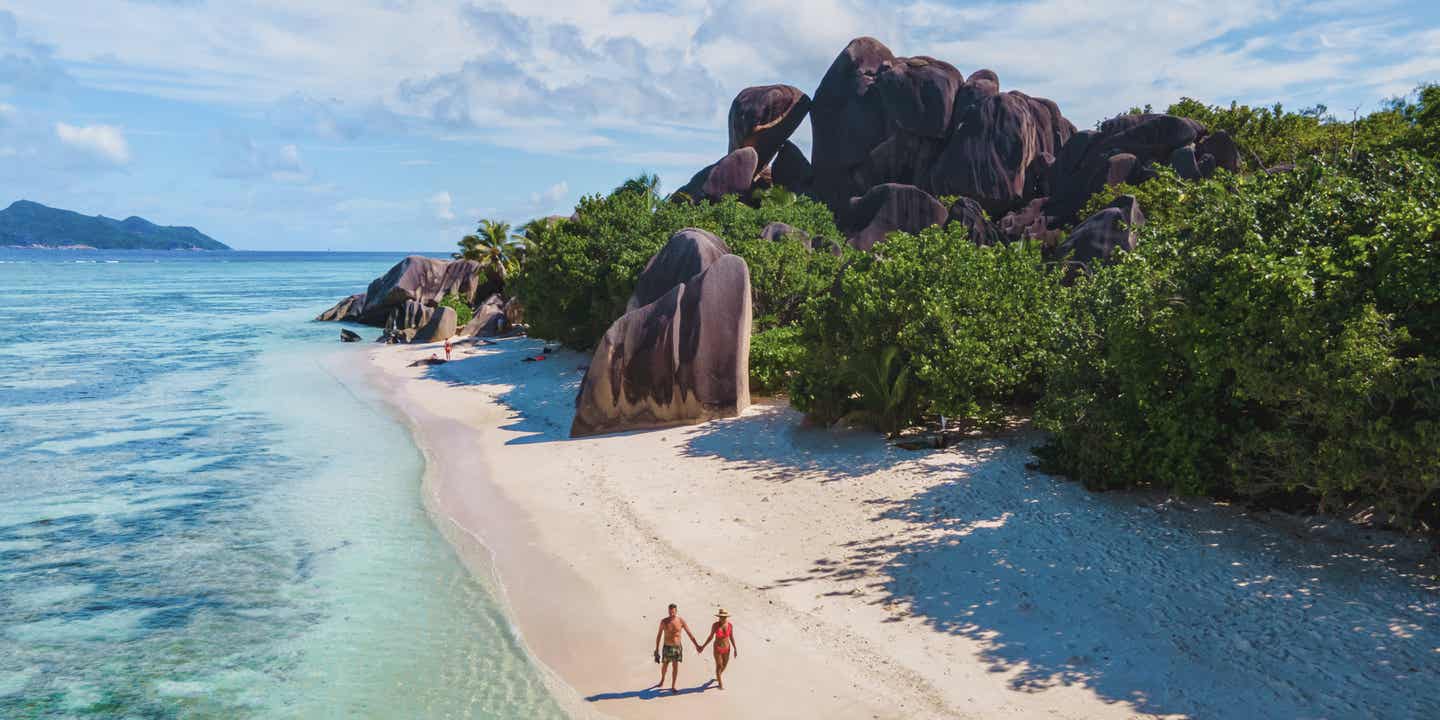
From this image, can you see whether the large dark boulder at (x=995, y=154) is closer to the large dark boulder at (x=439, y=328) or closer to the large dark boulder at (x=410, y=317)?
the large dark boulder at (x=439, y=328)

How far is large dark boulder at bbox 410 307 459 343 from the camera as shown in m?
52.6

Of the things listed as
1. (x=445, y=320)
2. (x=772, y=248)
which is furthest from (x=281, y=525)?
(x=445, y=320)

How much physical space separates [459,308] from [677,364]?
36.7 metres

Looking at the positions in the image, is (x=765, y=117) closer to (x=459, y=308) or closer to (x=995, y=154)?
(x=995, y=154)

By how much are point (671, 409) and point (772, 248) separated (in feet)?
30.1

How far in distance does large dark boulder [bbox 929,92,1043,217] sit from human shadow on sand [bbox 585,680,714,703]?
49190 mm

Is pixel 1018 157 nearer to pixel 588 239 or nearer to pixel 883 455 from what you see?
pixel 588 239

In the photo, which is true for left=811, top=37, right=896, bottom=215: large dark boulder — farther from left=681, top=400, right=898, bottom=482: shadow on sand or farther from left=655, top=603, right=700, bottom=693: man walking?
left=655, top=603, right=700, bottom=693: man walking

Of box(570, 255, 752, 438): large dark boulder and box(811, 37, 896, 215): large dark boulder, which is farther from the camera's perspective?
box(811, 37, 896, 215): large dark boulder

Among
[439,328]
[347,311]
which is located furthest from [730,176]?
[347,311]

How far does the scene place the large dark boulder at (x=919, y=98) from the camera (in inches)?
2356

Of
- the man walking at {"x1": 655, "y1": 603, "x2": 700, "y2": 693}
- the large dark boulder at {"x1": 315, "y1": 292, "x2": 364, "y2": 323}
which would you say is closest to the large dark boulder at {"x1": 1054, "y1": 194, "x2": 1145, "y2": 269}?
the man walking at {"x1": 655, "y1": 603, "x2": 700, "y2": 693}

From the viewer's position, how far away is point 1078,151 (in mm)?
51500

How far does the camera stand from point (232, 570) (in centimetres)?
1700
